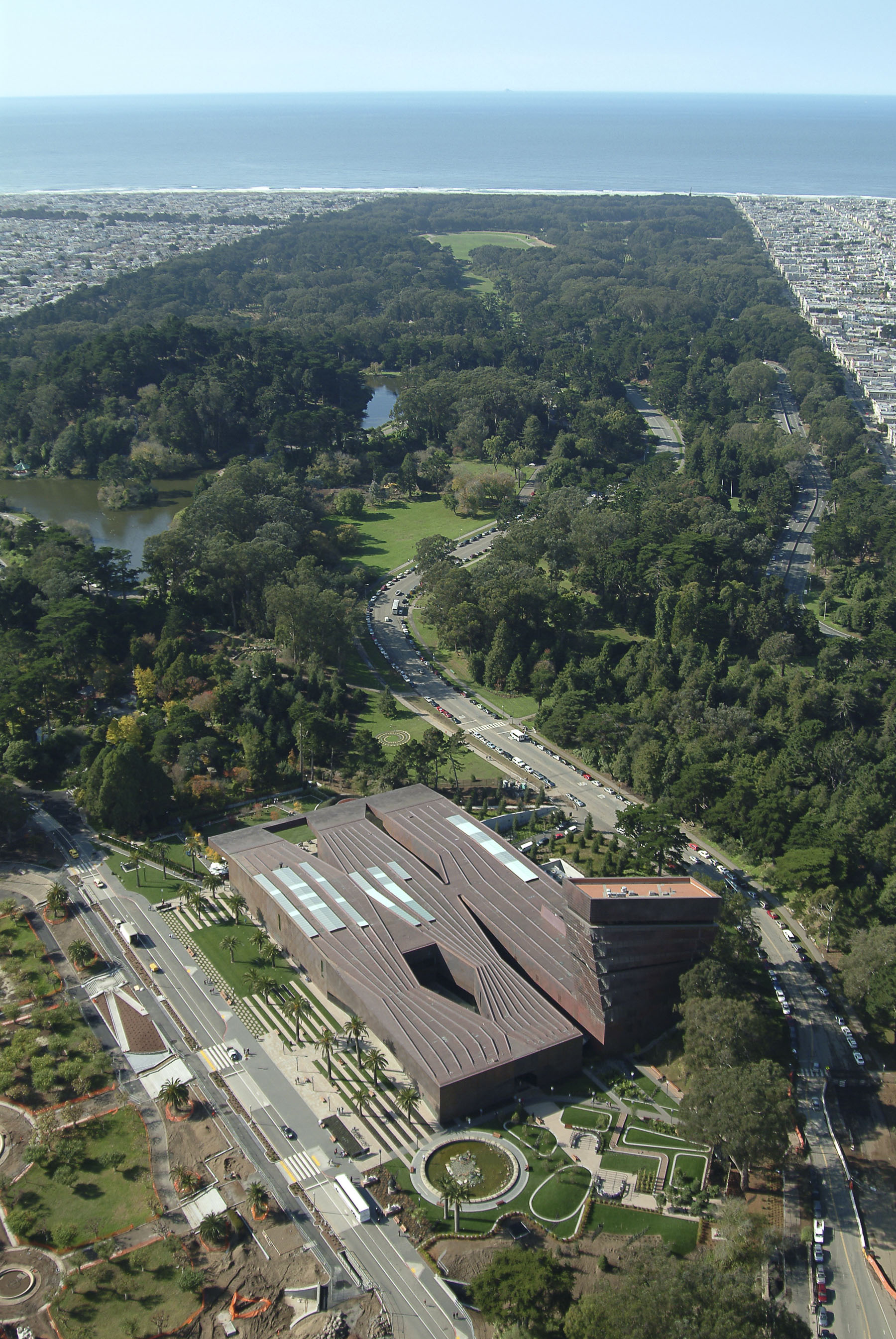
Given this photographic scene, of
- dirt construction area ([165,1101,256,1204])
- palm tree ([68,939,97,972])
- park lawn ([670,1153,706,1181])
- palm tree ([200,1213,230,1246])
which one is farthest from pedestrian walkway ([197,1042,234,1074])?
park lawn ([670,1153,706,1181])

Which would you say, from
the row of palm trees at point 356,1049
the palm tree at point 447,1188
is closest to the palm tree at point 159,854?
the row of palm trees at point 356,1049

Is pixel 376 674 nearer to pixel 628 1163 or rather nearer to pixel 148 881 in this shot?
pixel 148 881

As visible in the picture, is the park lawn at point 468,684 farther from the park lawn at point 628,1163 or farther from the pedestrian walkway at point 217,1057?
the park lawn at point 628,1163

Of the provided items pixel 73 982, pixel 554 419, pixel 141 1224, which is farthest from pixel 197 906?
pixel 554 419

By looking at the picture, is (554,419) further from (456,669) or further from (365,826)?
(365,826)

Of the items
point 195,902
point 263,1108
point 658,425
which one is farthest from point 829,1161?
point 658,425
